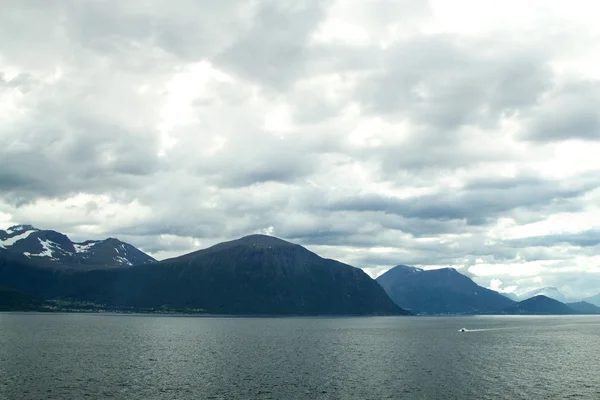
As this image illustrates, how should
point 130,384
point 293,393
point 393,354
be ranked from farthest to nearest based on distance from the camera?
point 393,354
point 130,384
point 293,393

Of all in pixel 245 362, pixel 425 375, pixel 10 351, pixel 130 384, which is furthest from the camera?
pixel 10 351

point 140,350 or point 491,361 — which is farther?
point 140,350

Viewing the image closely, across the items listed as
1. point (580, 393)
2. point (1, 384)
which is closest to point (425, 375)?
point (580, 393)

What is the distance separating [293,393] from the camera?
4109 inches

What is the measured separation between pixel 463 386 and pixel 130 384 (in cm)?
6960

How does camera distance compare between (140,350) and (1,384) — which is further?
(140,350)

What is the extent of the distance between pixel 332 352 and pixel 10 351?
339 feet

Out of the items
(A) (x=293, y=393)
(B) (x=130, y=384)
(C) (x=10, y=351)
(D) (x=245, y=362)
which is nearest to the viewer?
(A) (x=293, y=393)

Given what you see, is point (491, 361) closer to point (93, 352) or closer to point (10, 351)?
point (93, 352)

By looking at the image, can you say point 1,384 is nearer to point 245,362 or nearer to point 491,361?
point 245,362

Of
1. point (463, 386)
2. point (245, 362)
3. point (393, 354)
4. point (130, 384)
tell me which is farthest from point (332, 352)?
point (130, 384)

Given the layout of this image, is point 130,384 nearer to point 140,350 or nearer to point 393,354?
point 140,350

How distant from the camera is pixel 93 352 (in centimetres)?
17275

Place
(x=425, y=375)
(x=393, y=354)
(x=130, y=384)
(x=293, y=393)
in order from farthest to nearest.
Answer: (x=393, y=354) < (x=425, y=375) < (x=130, y=384) < (x=293, y=393)
